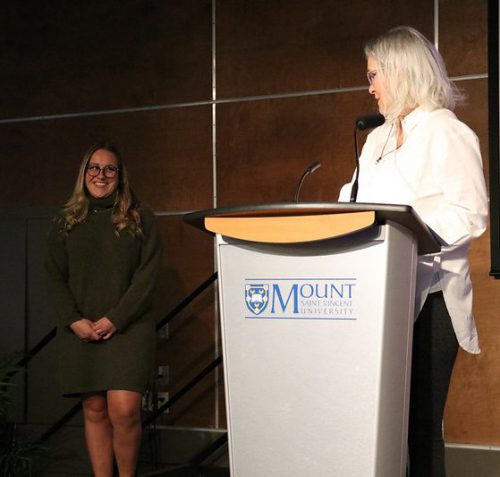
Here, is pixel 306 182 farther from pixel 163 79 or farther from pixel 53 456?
pixel 53 456

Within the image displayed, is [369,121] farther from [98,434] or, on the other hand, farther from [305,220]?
[98,434]

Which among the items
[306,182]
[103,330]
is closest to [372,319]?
[103,330]

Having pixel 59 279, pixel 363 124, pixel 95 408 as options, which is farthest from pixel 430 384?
pixel 59 279

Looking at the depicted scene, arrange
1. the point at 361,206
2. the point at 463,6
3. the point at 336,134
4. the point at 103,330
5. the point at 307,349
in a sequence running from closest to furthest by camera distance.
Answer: the point at 361,206
the point at 307,349
the point at 103,330
the point at 463,6
the point at 336,134

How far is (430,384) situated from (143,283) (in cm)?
177

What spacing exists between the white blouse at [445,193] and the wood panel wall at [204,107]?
216cm

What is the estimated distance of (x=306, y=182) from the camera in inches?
178

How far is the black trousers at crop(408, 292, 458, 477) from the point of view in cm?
198

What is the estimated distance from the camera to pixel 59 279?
3584 mm

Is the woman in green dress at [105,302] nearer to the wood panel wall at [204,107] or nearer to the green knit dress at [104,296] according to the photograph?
the green knit dress at [104,296]

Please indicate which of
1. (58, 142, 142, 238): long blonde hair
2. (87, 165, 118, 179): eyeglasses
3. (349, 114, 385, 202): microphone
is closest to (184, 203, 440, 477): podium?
(349, 114, 385, 202): microphone

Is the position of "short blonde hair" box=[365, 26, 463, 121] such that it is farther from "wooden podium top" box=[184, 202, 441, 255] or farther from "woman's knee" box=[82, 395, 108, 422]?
"woman's knee" box=[82, 395, 108, 422]

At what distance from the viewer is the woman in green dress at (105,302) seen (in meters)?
3.45

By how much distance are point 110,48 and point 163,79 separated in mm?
404
